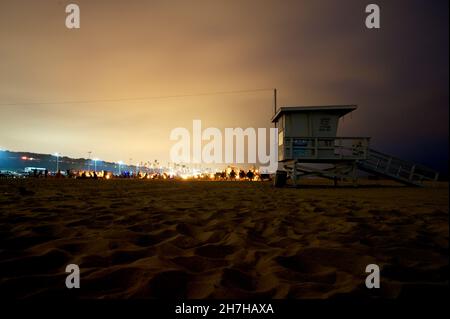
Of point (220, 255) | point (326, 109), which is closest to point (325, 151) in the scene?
point (326, 109)

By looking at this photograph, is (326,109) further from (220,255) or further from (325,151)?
(220,255)

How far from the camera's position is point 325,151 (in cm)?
1570

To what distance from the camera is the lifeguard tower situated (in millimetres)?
15453

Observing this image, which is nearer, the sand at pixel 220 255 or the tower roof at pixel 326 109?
the sand at pixel 220 255

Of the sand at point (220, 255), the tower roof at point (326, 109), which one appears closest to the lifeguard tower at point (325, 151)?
the tower roof at point (326, 109)

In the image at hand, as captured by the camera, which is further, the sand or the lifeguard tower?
the lifeguard tower

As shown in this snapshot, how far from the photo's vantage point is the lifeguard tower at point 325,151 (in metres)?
15.5

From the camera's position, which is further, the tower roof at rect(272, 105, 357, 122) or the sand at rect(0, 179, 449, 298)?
the tower roof at rect(272, 105, 357, 122)

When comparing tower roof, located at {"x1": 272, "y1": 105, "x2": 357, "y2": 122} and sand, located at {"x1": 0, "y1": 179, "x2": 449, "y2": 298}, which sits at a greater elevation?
tower roof, located at {"x1": 272, "y1": 105, "x2": 357, "y2": 122}

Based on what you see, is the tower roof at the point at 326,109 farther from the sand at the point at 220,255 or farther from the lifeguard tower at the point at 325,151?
the sand at the point at 220,255

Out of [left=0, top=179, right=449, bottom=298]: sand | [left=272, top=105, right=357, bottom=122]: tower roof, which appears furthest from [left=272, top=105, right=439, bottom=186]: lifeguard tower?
[left=0, top=179, right=449, bottom=298]: sand

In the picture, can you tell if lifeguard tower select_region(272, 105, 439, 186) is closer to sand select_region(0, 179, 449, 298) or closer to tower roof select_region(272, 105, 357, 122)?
tower roof select_region(272, 105, 357, 122)
